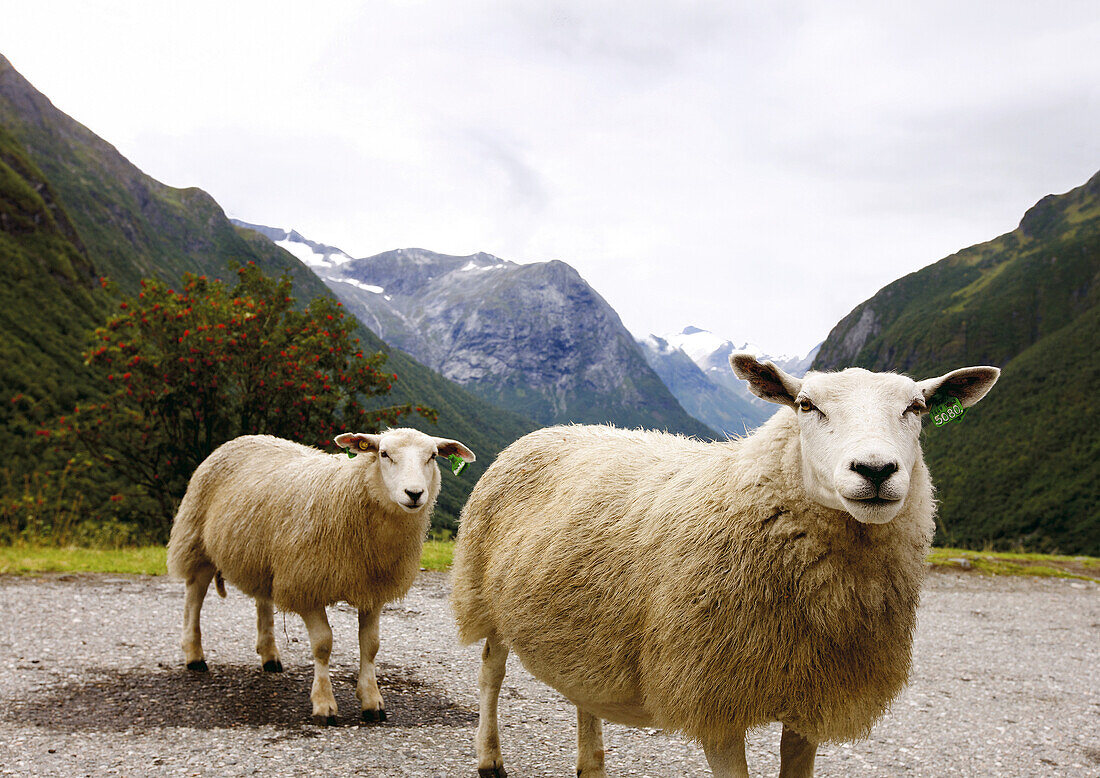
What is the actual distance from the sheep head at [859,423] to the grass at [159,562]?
5837 mm

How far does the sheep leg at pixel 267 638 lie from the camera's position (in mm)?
7020

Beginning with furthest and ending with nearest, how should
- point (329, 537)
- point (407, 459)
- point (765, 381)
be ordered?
point (329, 537) → point (407, 459) → point (765, 381)

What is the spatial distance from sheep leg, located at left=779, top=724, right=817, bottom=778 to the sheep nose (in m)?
1.57

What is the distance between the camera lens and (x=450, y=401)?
16262cm

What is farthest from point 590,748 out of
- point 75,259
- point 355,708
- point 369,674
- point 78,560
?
point 75,259

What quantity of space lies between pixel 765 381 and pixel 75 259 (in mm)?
105978

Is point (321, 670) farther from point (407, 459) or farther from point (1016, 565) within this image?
point (1016, 565)

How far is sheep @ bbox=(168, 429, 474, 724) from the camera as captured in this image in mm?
→ 5844

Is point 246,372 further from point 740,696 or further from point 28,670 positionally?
point 740,696

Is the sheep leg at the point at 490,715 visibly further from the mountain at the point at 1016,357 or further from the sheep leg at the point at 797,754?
the mountain at the point at 1016,357

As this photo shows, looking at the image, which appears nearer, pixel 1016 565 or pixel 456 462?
pixel 456 462

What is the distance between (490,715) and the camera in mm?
4805

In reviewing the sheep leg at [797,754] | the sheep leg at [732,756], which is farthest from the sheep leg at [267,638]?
the sheep leg at [797,754]

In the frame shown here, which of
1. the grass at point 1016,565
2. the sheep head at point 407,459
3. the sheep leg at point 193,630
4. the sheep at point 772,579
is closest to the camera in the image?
the sheep at point 772,579
